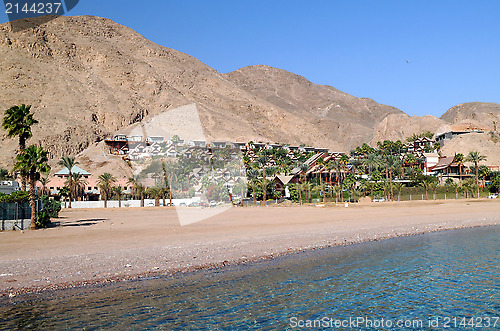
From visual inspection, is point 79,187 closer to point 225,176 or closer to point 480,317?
point 225,176

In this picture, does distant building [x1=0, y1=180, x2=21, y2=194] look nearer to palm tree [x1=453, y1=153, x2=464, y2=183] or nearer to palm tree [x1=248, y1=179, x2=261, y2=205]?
palm tree [x1=248, y1=179, x2=261, y2=205]

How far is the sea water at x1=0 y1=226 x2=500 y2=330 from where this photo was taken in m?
12.5

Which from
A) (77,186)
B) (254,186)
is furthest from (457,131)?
(77,186)

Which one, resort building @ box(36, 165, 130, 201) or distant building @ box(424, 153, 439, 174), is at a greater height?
distant building @ box(424, 153, 439, 174)

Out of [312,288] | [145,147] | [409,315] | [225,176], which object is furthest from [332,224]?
[145,147]

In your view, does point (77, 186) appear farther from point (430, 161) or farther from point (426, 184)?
point (430, 161)

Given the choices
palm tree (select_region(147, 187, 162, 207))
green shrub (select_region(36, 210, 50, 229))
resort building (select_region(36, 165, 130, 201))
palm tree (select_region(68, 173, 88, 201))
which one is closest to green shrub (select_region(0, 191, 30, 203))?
green shrub (select_region(36, 210, 50, 229))

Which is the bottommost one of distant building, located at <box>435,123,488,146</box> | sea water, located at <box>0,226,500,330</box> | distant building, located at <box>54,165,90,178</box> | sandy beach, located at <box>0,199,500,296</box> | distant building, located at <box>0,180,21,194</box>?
sea water, located at <box>0,226,500,330</box>

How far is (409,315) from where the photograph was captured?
13.2m

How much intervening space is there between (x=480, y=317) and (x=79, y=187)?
8084cm

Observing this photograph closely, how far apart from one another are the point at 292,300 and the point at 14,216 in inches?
1087

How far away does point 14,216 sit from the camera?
3350 cm

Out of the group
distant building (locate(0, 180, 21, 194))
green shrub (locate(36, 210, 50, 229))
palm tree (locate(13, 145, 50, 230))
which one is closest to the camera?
palm tree (locate(13, 145, 50, 230))

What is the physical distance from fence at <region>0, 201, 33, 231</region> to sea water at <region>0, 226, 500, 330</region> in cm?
2107
